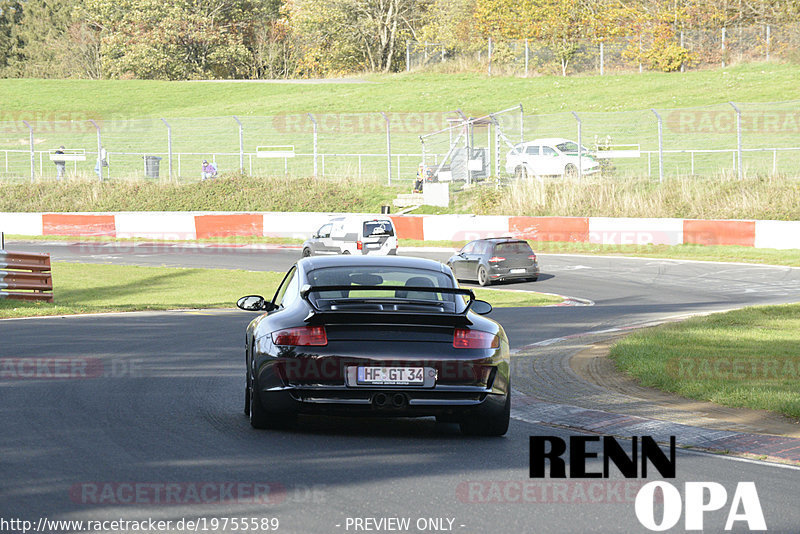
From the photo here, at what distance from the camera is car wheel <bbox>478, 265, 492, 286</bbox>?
91.5 feet

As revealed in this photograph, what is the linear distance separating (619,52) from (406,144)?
914 inches

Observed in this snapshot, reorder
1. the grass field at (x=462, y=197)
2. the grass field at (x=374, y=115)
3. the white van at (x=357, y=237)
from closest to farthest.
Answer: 1. the white van at (x=357, y=237)
2. the grass field at (x=462, y=197)
3. the grass field at (x=374, y=115)

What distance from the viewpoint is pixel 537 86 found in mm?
66250

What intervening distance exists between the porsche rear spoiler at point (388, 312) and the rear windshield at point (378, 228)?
899 inches

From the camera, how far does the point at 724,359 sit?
12406 mm

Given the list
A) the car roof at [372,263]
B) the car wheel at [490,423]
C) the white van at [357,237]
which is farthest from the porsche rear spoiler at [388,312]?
the white van at [357,237]

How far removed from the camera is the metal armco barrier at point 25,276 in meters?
21.0

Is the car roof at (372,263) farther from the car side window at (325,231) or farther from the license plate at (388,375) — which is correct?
the car side window at (325,231)

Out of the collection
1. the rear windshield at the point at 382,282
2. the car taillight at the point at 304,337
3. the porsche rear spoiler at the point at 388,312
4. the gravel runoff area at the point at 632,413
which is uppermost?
the rear windshield at the point at 382,282

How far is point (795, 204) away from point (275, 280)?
1705cm

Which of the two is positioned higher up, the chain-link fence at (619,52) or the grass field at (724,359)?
the chain-link fence at (619,52)

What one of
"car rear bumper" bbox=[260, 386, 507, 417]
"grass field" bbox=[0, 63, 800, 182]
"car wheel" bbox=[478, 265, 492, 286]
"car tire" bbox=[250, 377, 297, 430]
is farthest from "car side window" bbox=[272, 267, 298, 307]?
"grass field" bbox=[0, 63, 800, 182]

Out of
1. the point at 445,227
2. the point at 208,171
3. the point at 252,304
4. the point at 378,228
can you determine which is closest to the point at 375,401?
the point at 252,304

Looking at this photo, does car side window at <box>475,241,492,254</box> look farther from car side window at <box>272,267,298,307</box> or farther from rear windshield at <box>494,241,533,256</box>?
car side window at <box>272,267,298,307</box>
